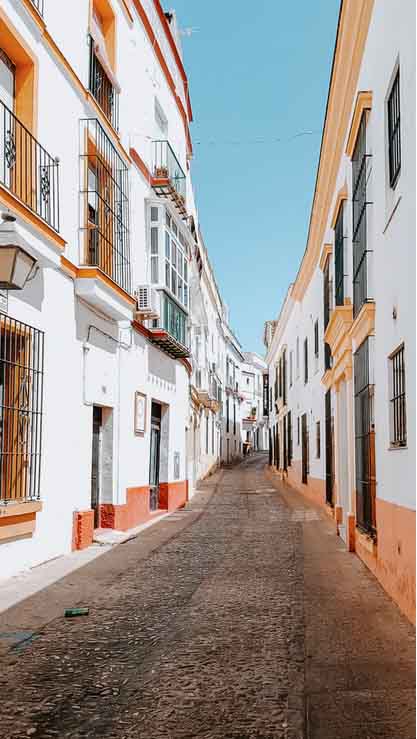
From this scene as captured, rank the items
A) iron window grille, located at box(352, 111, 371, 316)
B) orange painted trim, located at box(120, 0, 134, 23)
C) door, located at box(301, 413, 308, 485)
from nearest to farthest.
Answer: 1. iron window grille, located at box(352, 111, 371, 316)
2. orange painted trim, located at box(120, 0, 134, 23)
3. door, located at box(301, 413, 308, 485)

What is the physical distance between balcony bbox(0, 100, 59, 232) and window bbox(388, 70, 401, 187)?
140 inches

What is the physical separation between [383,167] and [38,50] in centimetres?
405

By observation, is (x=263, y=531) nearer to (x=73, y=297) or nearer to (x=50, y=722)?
(x=73, y=297)

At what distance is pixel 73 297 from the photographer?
999cm

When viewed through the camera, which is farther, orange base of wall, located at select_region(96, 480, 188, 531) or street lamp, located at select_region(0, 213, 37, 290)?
orange base of wall, located at select_region(96, 480, 188, 531)

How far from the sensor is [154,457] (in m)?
16.5

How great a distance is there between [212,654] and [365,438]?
4.24m

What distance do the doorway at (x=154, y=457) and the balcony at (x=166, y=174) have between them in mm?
4143

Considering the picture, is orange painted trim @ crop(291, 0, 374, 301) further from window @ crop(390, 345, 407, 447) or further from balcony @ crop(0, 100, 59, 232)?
window @ crop(390, 345, 407, 447)

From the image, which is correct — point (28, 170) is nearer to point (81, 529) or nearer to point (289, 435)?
point (81, 529)

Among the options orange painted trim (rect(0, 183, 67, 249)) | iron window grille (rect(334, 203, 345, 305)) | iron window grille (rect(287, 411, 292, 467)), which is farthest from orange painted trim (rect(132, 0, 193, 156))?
iron window grille (rect(287, 411, 292, 467))

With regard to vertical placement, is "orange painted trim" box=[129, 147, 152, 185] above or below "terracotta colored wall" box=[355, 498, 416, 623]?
above

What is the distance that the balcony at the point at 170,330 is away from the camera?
47.8 feet

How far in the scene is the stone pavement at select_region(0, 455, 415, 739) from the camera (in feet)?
13.1
